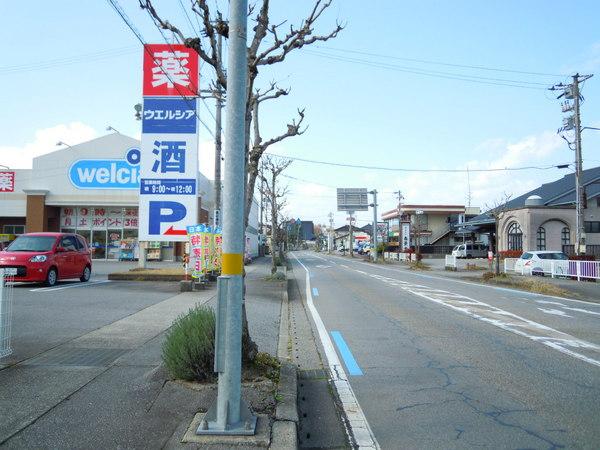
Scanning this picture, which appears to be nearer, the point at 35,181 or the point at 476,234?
the point at 35,181

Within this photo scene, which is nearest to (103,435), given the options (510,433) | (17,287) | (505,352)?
(510,433)

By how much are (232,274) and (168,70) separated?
13819mm

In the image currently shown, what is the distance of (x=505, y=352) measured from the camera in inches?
311

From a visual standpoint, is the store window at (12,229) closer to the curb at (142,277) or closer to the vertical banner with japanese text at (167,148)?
the curb at (142,277)

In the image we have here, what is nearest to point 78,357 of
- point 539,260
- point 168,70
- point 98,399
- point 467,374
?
point 98,399

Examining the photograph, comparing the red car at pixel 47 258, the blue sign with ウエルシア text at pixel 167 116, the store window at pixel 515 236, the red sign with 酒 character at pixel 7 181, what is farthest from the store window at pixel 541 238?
the red sign with 酒 character at pixel 7 181

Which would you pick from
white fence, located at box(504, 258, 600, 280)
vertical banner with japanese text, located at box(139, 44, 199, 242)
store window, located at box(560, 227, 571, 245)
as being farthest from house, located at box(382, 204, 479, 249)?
Answer: vertical banner with japanese text, located at box(139, 44, 199, 242)

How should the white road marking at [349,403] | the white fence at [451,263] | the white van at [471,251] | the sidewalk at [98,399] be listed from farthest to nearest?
the white van at [471,251] → the white fence at [451,263] → the white road marking at [349,403] → the sidewalk at [98,399]

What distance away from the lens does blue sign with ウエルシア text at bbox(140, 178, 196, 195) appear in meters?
17.1

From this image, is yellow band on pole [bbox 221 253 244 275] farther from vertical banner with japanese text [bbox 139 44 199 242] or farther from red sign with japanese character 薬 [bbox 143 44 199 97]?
vertical banner with japanese text [bbox 139 44 199 242]

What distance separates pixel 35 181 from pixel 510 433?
36086 millimetres

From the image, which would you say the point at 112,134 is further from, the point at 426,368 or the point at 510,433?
the point at 510,433

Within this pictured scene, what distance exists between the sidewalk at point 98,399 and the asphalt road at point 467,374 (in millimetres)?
1416

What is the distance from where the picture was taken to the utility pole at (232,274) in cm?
414
